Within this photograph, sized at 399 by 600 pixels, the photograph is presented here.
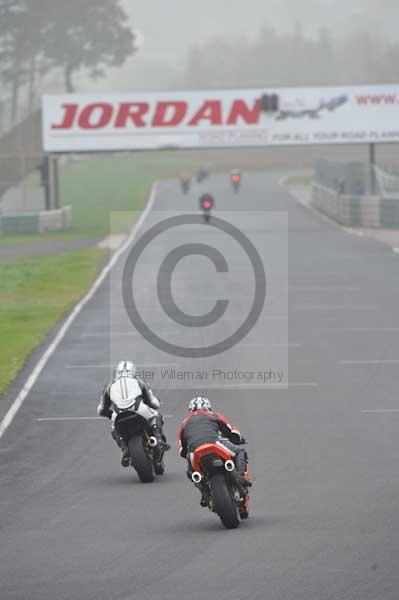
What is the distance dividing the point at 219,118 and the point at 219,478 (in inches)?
1867

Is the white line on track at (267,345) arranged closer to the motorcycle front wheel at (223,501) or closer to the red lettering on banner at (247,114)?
the motorcycle front wheel at (223,501)

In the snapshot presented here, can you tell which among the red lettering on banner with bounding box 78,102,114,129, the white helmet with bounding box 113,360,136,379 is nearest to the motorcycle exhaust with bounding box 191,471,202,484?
the white helmet with bounding box 113,360,136,379

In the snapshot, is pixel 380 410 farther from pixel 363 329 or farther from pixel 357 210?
pixel 357 210

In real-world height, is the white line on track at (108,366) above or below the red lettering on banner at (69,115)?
below

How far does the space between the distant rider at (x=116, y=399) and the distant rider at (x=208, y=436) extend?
→ 4.70 ft

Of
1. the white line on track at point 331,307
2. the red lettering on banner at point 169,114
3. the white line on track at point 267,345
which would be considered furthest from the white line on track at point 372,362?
the red lettering on banner at point 169,114

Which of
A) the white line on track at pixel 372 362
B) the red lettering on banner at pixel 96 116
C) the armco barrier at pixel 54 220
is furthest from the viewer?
the armco barrier at pixel 54 220

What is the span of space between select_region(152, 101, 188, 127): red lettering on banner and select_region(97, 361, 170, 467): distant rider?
44.5m

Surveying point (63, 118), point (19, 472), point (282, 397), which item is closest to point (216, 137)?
point (63, 118)

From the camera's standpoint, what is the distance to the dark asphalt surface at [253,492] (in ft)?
34.0

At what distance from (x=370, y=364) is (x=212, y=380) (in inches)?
117

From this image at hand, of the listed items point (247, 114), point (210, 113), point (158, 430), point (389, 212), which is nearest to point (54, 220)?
point (210, 113)

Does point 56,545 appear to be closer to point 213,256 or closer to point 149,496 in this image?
point 149,496

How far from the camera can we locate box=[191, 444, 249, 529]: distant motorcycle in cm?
1212
